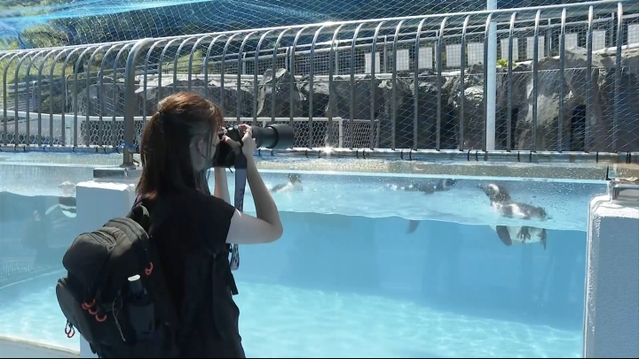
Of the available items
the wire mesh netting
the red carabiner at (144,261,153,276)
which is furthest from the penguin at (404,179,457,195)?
the wire mesh netting

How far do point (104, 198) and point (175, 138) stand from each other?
54.7 inches

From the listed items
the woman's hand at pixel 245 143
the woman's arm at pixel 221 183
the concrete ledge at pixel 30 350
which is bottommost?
the concrete ledge at pixel 30 350

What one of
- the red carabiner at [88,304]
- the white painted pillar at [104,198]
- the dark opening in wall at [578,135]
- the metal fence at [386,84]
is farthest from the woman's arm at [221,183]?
the dark opening in wall at [578,135]

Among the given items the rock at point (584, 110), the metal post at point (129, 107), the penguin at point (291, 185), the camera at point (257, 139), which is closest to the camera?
the camera at point (257, 139)

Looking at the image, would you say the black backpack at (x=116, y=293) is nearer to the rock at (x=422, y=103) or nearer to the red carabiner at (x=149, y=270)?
the red carabiner at (x=149, y=270)

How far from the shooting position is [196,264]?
1.71 m

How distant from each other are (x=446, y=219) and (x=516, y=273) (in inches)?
30.4

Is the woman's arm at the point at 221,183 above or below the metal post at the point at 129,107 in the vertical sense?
below

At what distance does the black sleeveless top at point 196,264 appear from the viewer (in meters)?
1.70

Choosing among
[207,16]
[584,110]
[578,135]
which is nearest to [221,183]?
[578,135]

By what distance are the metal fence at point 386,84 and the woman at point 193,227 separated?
1.40m

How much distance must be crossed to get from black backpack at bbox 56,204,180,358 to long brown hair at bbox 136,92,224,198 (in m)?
0.17

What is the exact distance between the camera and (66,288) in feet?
5.20

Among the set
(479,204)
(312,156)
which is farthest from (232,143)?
(479,204)
